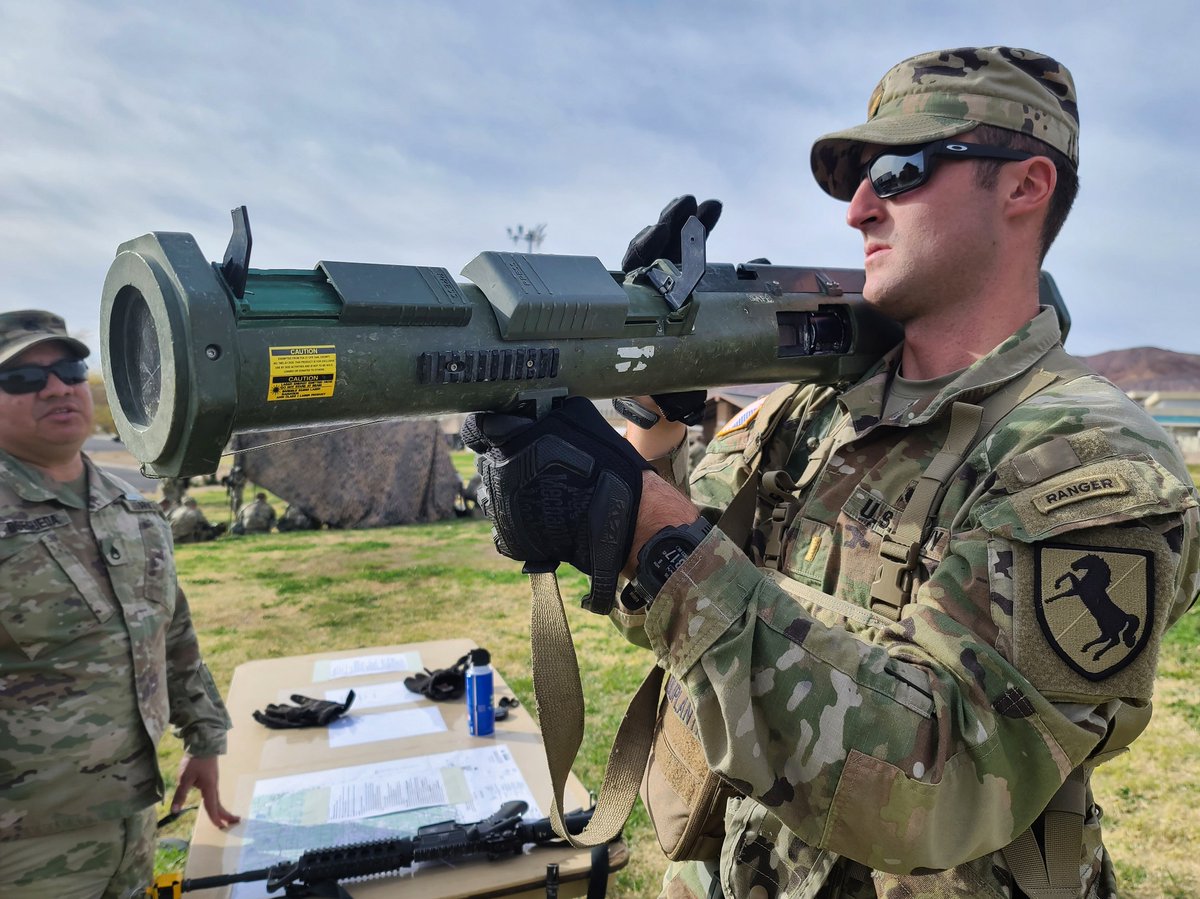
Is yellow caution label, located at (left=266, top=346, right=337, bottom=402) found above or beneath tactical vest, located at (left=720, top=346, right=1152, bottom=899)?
above

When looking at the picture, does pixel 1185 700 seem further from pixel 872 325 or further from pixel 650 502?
pixel 650 502

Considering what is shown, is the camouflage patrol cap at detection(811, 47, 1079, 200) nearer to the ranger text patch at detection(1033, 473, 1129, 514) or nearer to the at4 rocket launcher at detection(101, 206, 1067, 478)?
the at4 rocket launcher at detection(101, 206, 1067, 478)

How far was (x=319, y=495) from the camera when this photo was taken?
15.5 m

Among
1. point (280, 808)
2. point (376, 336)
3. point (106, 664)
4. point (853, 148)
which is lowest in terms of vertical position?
point (280, 808)

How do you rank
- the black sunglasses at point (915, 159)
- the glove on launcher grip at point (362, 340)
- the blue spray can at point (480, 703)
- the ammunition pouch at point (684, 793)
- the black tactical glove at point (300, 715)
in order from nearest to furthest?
the glove on launcher grip at point (362, 340) → the black sunglasses at point (915, 159) → the ammunition pouch at point (684, 793) → the blue spray can at point (480, 703) → the black tactical glove at point (300, 715)

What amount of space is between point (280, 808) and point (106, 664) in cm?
92

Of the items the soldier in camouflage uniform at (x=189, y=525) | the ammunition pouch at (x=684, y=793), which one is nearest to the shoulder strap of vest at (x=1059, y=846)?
the ammunition pouch at (x=684, y=793)

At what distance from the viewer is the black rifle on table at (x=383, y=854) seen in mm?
2609

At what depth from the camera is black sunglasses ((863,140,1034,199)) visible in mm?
1851

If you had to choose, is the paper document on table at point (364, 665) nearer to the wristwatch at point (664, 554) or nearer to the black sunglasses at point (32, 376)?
the black sunglasses at point (32, 376)

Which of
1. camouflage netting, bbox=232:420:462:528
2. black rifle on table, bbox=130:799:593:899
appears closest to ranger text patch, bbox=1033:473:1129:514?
black rifle on table, bbox=130:799:593:899

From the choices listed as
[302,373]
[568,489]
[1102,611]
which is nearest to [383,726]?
[568,489]

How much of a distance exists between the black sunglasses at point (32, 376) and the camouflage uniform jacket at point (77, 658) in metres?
0.30

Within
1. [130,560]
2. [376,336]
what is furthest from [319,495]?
[376,336]
